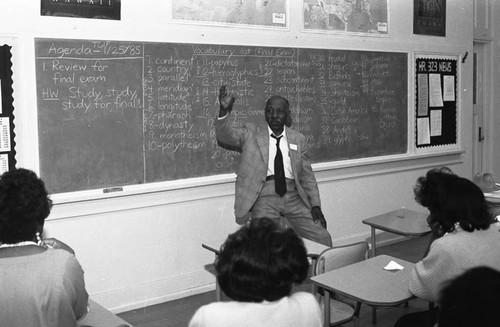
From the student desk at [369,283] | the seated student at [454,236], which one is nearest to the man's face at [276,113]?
the student desk at [369,283]

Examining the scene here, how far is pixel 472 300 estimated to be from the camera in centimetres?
129

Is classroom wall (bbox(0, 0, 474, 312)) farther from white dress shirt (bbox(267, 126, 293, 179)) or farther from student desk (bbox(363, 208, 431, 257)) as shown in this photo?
student desk (bbox(363, 208, 431, 257))

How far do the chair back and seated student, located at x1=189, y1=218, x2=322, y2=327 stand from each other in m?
1.41

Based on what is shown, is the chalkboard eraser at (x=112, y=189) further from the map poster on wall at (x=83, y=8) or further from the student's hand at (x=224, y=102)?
the map poster on wall at (x=83, y=8)

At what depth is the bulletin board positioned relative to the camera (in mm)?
6531

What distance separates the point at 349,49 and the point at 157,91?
84.9 inches

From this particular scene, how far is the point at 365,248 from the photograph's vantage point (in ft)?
11.1

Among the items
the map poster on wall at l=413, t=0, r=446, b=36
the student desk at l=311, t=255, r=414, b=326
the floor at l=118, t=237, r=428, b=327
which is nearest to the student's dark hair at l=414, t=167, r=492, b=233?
the student desk at l=311, t=255, r=414, b=326

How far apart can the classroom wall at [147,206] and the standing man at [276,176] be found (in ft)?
1.45

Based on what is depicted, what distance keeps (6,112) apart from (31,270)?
7.05 feet

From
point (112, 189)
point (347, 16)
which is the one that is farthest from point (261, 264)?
point (347, 16)

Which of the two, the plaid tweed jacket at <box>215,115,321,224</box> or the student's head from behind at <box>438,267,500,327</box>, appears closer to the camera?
the student's head from behind at <box>438,267,500,327</box>

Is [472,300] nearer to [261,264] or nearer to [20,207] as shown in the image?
[261,264]

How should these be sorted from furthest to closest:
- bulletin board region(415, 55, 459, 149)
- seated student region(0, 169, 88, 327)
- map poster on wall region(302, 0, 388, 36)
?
bulletin board region(415, 55, 459, 149) < map poster on wall region(302, 0, 388, 36) < seated student region(0, 169, 88, 327)
